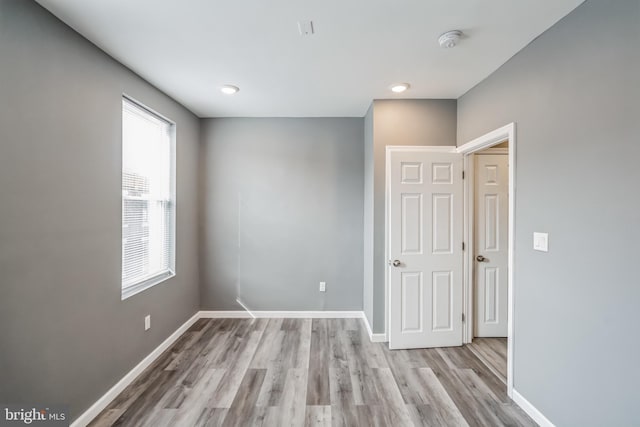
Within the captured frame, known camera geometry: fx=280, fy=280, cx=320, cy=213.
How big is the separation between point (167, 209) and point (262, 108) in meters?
1.59

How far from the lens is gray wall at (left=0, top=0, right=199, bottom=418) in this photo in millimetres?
1456

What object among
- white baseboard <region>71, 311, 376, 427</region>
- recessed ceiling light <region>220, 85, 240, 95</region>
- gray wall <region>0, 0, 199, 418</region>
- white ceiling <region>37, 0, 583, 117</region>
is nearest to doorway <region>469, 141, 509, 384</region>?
white ceiling <region>37, 0, 583, 117</region>

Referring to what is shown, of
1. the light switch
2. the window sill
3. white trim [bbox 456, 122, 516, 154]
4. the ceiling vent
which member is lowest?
→ the window sill

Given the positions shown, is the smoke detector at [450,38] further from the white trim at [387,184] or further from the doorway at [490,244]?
the doorway at [490,244]

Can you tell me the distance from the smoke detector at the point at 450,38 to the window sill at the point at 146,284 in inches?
122

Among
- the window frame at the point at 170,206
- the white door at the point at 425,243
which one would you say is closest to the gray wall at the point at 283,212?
the window frame at the point at 170,206

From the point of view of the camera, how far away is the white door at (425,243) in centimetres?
294

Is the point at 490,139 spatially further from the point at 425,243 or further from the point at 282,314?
the point at 282,314

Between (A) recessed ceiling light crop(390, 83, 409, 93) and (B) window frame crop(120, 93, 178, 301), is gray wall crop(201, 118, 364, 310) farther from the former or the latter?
(A) recessed ceiling light crop(390, 83, 409, 93)

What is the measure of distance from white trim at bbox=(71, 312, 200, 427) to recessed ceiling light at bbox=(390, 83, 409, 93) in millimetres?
3440

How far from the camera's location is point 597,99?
1514 mm

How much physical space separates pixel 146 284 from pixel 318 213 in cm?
204

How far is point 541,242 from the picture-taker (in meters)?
1.89

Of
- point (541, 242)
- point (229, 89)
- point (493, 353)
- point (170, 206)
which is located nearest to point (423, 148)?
point (541, 242)
